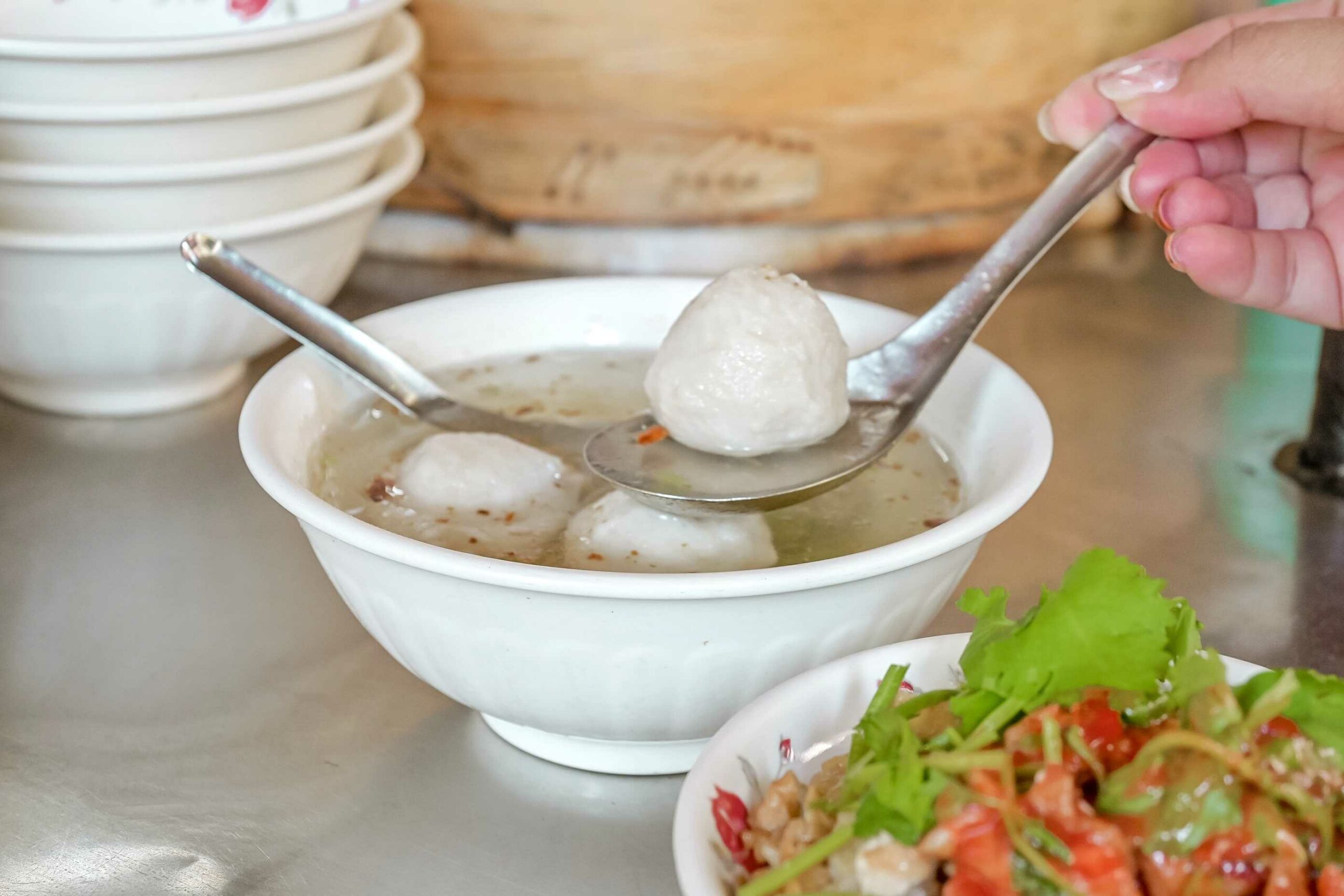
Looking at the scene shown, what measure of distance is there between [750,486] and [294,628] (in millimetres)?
366

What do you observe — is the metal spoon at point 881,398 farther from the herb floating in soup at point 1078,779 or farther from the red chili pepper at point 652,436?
the herb floating in soup at point 1078,779

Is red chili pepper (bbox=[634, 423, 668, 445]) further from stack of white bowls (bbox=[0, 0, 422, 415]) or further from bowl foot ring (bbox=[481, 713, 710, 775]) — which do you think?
stack of white bowls (bbox=[0, 0, 422, 415])

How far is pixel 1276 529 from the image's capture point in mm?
1079

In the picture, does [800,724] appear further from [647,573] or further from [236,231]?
[236,231]

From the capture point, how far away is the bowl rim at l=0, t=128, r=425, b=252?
3.35 ft

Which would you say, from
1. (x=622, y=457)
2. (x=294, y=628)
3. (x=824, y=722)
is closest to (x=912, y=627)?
(x=824, y=722)

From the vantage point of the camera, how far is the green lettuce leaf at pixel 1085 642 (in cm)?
55

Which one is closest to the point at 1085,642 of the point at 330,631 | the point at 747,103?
the point at 330,631

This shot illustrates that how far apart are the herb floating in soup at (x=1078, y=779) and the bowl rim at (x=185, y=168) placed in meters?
0.70

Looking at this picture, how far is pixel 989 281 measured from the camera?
0.87 meters

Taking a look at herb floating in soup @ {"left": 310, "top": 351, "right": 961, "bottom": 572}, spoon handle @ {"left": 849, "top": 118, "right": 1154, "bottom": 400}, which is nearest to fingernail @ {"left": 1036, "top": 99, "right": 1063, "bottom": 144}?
spoon handle @ {"left": 849, "top": 118, "right": 1154, "bottom": 400}

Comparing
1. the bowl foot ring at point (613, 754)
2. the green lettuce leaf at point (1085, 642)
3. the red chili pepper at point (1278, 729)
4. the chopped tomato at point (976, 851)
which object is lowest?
the bowl foot ring at point (613, 754)

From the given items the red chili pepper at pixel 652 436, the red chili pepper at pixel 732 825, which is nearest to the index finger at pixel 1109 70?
the red chili pepper at pixel 652 436

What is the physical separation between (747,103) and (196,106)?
1.95 feet
